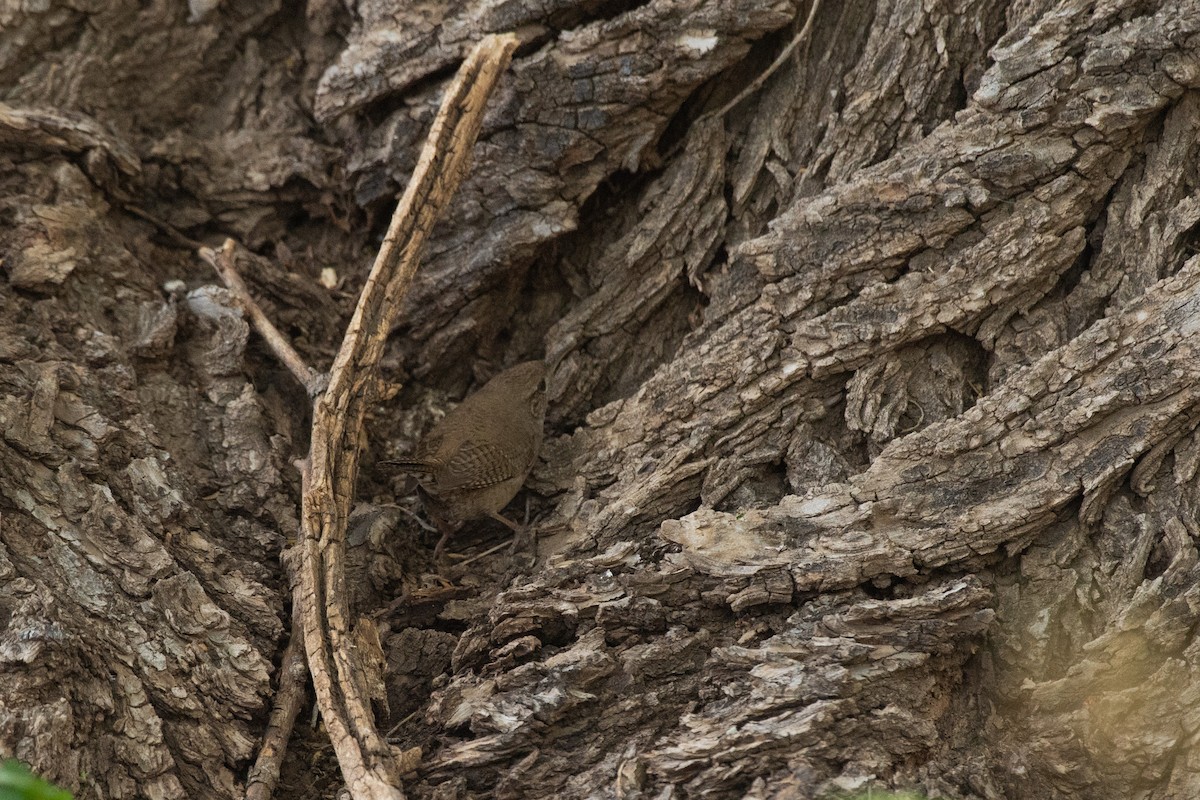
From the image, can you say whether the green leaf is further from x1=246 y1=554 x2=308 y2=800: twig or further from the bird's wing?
the bird's wing

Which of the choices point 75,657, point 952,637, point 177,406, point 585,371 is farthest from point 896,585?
point 177,406

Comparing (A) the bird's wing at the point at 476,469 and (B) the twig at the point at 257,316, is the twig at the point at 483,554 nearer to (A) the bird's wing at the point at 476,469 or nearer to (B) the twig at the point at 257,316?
(A) the bird's wing at the point at 476,469

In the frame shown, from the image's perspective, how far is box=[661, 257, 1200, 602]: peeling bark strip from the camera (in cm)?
353

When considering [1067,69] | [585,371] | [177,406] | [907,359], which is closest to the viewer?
[1067,69]

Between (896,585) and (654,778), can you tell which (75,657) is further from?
(896,585)

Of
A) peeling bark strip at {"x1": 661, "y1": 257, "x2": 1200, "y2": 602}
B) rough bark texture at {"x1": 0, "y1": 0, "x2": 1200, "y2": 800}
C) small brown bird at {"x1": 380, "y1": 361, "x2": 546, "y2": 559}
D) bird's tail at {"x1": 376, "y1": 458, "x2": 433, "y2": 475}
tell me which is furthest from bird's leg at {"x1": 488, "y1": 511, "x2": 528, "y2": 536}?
peeling bark strip at {"x1": 661, "y1": 257, "x2": 1200, "y2": 602}

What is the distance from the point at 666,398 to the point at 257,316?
203cm

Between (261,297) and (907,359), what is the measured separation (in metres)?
3.19

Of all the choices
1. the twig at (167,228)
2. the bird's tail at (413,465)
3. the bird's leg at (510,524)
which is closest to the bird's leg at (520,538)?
the bird's leg at (510,524)

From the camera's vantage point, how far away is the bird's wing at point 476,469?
4566 mm

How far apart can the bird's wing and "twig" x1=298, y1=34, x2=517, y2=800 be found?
0.51 metres

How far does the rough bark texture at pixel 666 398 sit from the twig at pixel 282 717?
10 centimetres

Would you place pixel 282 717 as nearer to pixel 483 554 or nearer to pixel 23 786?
pixel 483 554

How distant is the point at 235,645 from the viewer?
379 cm
